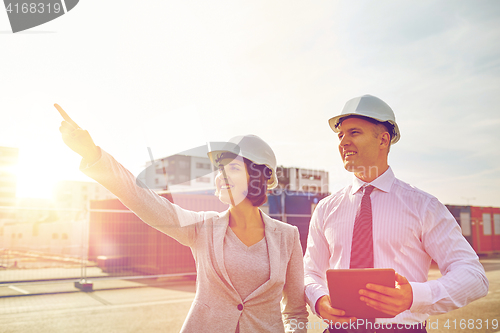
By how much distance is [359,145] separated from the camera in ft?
8.15

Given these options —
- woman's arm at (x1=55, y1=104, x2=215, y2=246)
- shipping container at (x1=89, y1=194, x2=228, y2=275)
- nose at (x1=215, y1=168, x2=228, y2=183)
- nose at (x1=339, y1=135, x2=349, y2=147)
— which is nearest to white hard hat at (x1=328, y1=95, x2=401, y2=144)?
nose at (x1=339, y1=135, x2=349, y2=147)

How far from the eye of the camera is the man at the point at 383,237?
204 centimetres

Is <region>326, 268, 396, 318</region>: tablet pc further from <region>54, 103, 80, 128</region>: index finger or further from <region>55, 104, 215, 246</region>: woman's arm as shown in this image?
<region>54, 103, 80, 128</region>: index finger

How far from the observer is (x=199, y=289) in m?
2.30

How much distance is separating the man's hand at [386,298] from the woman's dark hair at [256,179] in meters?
0.99

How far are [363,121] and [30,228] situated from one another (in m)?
28.0

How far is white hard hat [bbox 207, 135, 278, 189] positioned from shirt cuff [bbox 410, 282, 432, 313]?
3.87 feet

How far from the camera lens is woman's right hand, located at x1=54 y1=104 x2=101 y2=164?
180 cm

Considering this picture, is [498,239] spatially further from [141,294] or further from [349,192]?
[349,192]

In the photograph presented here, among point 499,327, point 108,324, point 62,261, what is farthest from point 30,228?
point 499,327

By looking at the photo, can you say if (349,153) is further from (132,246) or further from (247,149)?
(132,246)

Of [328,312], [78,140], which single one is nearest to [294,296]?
[328,312]

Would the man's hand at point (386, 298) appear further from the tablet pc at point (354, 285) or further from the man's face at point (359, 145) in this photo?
the man's face at point (359, 145)

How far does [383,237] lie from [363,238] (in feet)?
0.41
